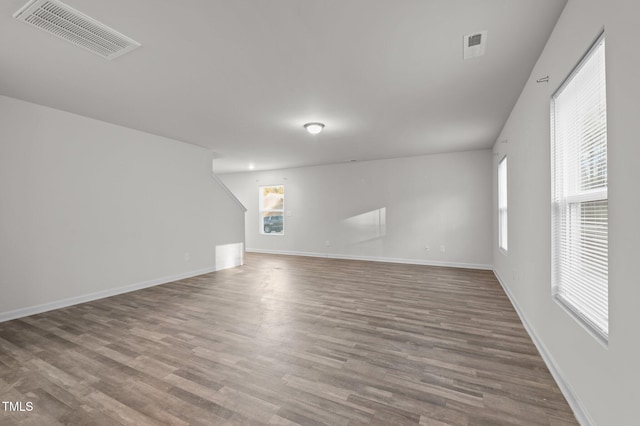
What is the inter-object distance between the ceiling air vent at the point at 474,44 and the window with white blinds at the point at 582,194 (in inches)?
26.1

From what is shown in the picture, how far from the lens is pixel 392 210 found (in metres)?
6.84

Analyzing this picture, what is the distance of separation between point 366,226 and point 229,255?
337cm

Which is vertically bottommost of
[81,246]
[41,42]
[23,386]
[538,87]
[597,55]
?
[23,386]

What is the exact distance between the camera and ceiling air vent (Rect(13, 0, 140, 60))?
72.1 inches

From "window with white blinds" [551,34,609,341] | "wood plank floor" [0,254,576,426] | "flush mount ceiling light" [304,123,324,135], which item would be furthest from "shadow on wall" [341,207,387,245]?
"window with white blinds" [551,34,609,341]

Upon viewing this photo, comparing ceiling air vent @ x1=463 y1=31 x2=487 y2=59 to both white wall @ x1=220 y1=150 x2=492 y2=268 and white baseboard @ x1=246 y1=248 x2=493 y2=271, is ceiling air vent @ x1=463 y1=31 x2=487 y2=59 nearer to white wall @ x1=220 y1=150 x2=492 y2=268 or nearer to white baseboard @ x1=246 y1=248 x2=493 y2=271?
white wall @ x1=220 y1=150 x2=492 y2=268

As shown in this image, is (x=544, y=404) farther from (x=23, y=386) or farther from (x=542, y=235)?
(x=23, y=386)

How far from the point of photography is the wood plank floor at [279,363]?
168cm

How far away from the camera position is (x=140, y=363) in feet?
7.34

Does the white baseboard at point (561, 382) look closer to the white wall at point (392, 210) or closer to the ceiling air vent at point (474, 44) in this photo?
the ceiling air vent at point (474, 44)

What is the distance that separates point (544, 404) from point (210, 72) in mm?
3610

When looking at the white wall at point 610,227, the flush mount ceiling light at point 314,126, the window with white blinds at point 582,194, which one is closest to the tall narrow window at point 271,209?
the flush mount ceiling light at point 314,126

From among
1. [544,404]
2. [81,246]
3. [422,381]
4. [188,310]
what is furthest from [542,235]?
[81,246]

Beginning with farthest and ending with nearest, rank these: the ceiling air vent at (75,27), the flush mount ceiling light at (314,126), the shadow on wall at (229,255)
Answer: the shadow on wall at (229,255) < the flush mount ceiling light at (314,126) < the ceiling air vent at (75,27)
